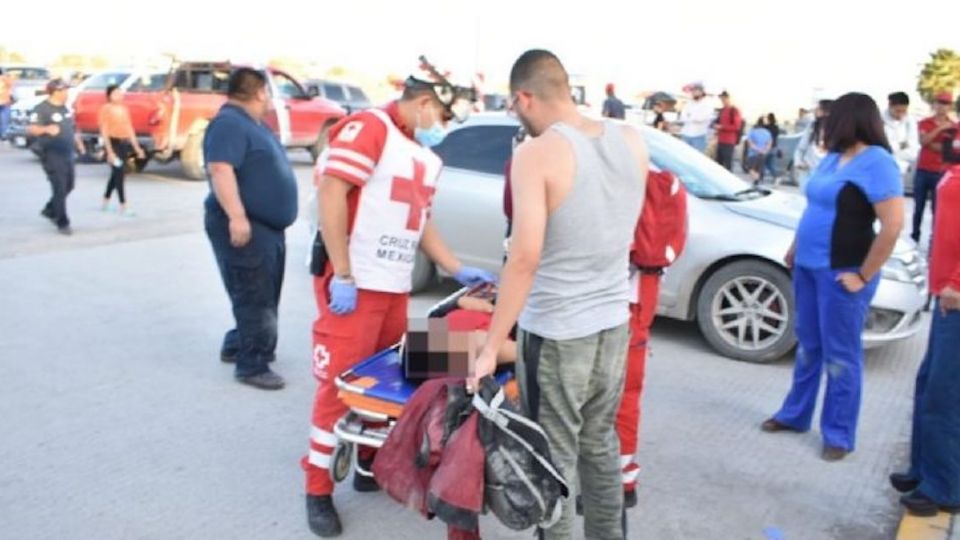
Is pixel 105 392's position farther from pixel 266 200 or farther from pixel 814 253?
pixel 814 253

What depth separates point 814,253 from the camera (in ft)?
14.2

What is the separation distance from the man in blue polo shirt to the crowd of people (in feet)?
0.04

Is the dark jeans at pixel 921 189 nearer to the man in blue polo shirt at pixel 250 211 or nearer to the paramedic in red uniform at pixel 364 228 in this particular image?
the man in blue polo shirt at pixel 250 211

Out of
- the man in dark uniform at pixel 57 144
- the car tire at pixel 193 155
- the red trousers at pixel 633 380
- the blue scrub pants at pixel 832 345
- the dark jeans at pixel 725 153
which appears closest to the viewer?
the red trousers at pixel 633 380

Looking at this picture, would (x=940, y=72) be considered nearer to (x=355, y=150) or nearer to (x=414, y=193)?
(x=414, y=193)

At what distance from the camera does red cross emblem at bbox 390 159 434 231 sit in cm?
345

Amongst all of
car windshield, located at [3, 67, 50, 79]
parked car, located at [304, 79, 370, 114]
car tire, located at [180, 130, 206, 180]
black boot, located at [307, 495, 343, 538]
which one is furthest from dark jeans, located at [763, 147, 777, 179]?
car windshield, located at [3, 67, 50, 79]

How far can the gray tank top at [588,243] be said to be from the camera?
264 cm

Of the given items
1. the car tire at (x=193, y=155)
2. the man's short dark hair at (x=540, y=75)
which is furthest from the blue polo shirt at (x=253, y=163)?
the car tire at (x=193, y=155)

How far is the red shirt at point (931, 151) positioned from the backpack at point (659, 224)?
7275mm

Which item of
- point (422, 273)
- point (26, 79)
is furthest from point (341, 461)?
point (26, 79)

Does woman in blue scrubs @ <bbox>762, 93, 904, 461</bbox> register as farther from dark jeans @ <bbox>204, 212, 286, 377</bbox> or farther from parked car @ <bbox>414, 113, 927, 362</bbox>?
dark jeans @ <bbox>204, 212, 286, 377</bbox>

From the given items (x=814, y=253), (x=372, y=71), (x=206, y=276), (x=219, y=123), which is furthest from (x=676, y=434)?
(x=372, y=71)

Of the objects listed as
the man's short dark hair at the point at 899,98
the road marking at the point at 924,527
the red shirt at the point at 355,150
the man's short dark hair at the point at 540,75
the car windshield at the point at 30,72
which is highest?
the man's short dark hair at the point at 540,75
